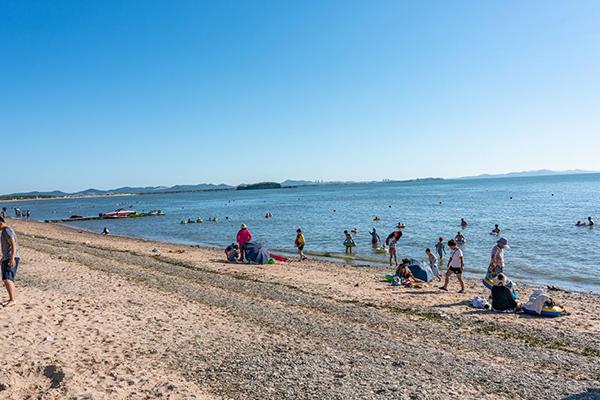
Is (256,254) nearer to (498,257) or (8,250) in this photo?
(498,257)

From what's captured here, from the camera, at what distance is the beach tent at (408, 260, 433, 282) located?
50.9ft

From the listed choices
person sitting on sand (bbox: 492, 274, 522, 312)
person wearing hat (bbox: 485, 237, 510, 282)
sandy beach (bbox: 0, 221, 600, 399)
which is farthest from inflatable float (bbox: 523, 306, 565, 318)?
person wearing hat (bbox: 485, 237, 510, 282)

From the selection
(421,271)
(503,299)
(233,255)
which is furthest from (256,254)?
(503,299)

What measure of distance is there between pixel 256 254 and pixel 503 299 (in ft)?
36.7

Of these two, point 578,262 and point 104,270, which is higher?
point 104,270

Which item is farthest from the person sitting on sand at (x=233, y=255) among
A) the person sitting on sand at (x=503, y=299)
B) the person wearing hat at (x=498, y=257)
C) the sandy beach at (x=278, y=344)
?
the person sitting on sand at (x=503, y=299)

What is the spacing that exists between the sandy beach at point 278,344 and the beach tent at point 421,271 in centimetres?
131

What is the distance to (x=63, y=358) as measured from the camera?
7.21m

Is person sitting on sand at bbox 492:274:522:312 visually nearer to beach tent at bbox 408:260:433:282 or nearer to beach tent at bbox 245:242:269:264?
beach tent at bbox 408:260:433:282

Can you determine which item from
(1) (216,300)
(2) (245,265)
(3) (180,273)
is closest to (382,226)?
(2) (245,265)

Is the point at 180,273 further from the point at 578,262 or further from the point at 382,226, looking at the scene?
the point at 382,226

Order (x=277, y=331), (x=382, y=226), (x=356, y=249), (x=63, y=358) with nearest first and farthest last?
1. (x=63, y=358)
2. (x=277, y=331)
3. (x=356, y=249)
4. (x=382, y=226)

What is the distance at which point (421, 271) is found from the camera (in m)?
15.6

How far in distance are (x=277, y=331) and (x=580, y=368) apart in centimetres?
549
